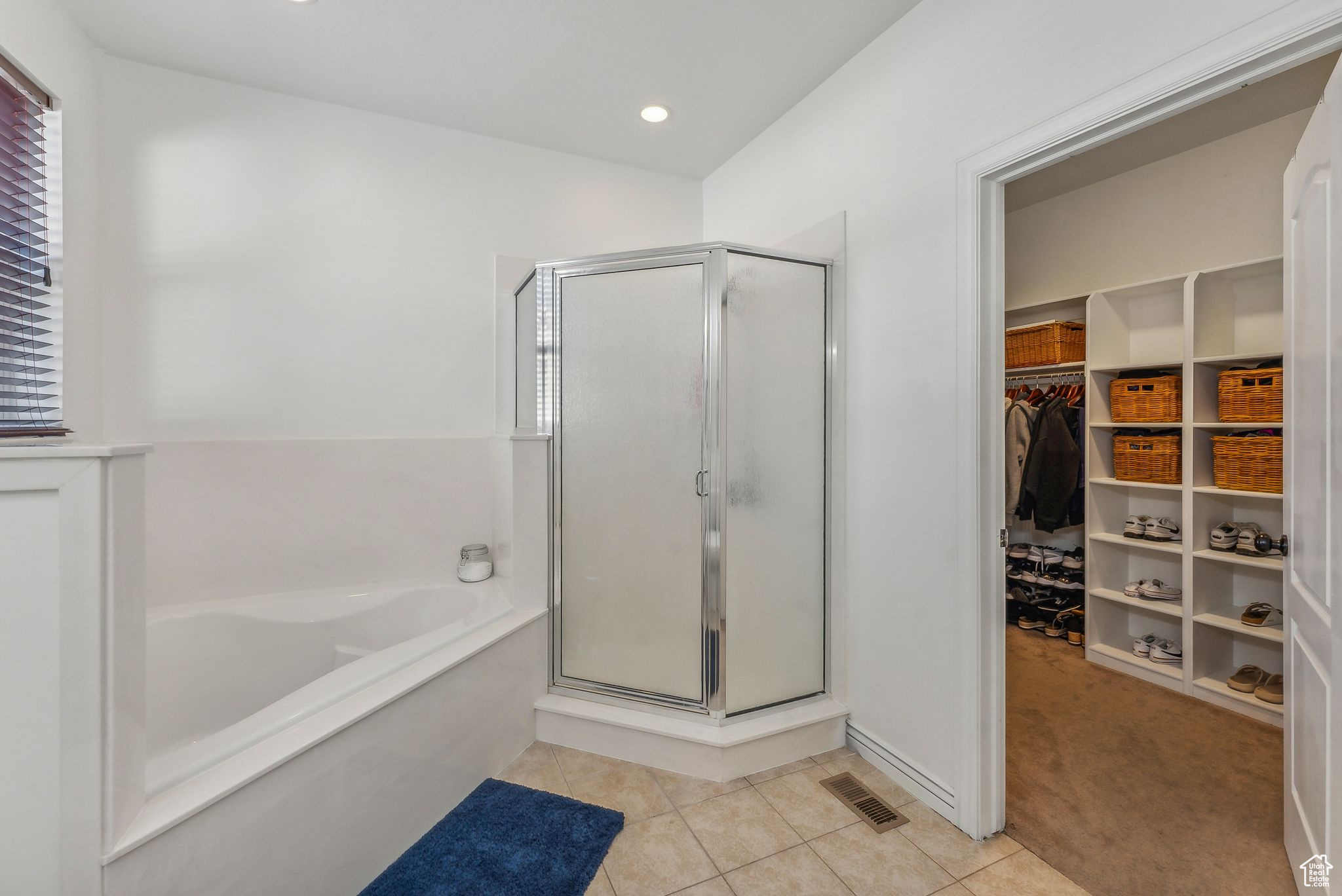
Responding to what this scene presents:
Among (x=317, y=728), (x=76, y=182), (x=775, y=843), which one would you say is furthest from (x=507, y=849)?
(x=76, y=182)

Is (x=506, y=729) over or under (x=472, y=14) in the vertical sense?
under

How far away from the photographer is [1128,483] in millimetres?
2881

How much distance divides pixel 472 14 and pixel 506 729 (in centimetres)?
242

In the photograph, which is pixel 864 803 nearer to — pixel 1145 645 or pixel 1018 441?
pixel 1145 645

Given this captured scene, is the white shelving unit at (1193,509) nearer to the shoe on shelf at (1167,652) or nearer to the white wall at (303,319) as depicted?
the shoe on shelf at (1167,652)

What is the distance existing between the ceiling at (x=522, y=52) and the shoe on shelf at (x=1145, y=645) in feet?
9.70

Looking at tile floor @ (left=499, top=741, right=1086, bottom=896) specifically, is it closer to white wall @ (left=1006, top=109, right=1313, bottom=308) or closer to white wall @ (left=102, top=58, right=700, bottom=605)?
white wall @ (left=102, top=58, right=700, bottom=605)

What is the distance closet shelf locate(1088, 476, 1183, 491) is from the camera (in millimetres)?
2681

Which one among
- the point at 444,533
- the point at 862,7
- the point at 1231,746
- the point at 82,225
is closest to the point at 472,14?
the point at 862,7

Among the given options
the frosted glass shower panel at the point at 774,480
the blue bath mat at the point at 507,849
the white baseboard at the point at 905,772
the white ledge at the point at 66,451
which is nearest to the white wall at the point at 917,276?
the white baseboard at the point at 905,772

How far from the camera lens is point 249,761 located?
1.22m

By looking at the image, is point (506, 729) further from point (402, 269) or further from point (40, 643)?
point (402, 269)

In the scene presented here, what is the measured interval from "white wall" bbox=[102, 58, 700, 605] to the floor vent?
1.79 m

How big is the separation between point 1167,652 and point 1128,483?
31.5 inches
